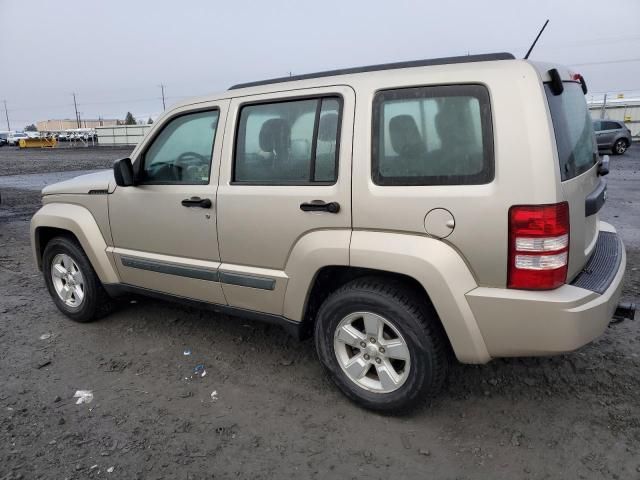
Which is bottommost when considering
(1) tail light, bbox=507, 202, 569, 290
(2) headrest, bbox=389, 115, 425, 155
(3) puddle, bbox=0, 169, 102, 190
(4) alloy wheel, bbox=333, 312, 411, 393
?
(3) puddle, bbox=0, 169, 102, 190

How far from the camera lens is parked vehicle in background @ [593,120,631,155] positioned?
67.2 ft

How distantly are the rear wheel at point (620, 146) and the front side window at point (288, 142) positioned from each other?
21.7 meters

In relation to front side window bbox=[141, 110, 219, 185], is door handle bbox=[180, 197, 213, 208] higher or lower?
lower

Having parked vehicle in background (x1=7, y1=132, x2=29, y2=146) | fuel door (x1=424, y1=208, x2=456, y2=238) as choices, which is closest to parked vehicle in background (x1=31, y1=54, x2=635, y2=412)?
fuel door (x1=424, y1=208, x2=456, y2=238)

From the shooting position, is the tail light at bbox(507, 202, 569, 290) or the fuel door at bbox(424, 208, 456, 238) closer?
the tail light at bbox(507, 202, 569, 290)

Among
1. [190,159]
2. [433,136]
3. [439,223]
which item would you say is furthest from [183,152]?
[439,223]

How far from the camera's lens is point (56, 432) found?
2.88 metres

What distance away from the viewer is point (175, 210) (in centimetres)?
353

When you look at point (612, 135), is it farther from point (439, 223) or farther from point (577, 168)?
point (439, 223)

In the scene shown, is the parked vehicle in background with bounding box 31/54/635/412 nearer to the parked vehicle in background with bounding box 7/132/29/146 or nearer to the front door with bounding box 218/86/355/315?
the front door with bounding box 218/86/355/315

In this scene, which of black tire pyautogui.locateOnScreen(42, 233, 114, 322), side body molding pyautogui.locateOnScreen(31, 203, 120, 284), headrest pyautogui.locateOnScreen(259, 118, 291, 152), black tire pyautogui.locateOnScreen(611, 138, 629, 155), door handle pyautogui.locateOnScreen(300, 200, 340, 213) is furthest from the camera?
black tire pyautogui.locateOnScreen(611, 138, 629, 155)

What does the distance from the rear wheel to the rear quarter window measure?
20.7 metres

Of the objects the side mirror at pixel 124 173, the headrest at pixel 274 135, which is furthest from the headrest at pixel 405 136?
the side mirror at pixel 124 173

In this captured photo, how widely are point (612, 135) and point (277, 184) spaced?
2167 cm
